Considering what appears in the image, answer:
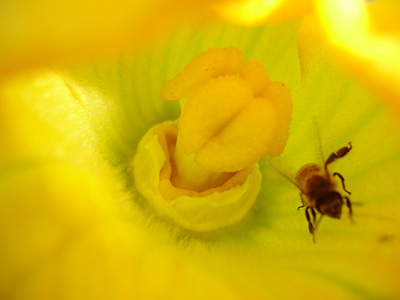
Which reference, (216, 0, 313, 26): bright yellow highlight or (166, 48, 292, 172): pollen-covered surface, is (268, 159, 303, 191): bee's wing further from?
(216, 0, 313, 26): bright yellow highlight

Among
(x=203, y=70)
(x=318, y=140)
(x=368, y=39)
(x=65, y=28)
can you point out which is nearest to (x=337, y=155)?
(x=318, y=140)

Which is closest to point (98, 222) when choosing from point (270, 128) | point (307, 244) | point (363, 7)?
point (270, 128)

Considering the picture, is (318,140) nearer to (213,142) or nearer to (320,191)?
(320,191)

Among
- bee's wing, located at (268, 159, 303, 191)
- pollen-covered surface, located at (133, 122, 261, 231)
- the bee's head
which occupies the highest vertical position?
the bee's head

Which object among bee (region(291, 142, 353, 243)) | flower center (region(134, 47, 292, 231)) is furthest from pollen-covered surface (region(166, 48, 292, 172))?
bee (region(291, 142, 353, 243))

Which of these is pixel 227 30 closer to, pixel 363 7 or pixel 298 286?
pixel 363 7

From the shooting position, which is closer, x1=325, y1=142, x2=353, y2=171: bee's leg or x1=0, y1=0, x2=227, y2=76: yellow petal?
Answer: x1=0, y1=0, x2=227, y2=76: yellow petal
